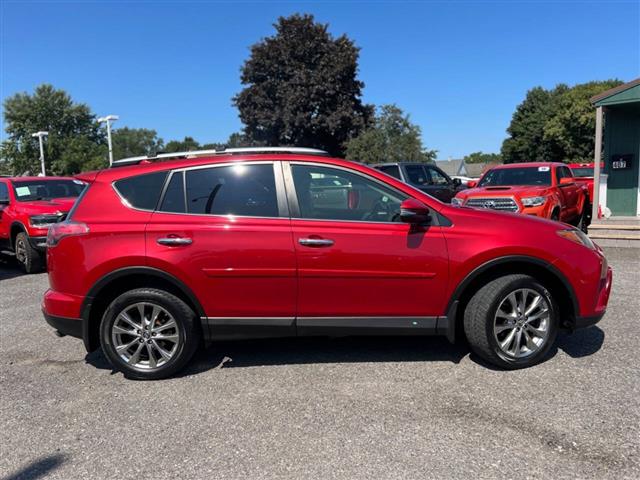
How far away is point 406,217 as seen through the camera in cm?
382

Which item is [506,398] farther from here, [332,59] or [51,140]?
[51,140]

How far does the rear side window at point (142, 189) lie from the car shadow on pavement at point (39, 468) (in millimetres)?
1886

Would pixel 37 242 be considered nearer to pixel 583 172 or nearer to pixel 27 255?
pixel 27 255

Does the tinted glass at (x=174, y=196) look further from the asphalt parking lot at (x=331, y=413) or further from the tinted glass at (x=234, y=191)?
the asphalt parking lot at (x=331, y=413)

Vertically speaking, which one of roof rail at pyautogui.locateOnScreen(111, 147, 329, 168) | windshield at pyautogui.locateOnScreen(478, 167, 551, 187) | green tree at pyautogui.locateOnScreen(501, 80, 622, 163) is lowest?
windshield at pyautogui.locateOnScreen(478, 167, 551, 187)

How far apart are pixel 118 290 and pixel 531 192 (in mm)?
7836

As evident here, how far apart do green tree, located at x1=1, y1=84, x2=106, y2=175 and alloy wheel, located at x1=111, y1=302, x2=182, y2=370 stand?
1747 inches

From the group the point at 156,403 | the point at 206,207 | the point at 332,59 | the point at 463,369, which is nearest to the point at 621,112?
the point at 463,369

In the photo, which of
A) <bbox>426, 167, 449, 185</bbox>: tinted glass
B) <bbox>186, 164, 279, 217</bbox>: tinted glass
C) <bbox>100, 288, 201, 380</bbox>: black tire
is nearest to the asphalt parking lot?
<bbox>100, 288, 201, 380</bbox>: black tire

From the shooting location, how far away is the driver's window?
398 cm

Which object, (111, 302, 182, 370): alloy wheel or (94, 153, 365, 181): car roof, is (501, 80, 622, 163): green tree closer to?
(94, 153, 365, 181): car roof

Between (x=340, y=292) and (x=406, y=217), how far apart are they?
77 cm

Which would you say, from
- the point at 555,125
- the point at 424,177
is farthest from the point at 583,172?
the point at 555,125

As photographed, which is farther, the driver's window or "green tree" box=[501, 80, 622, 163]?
"green tree" box=[501, 80, 622, 163]
